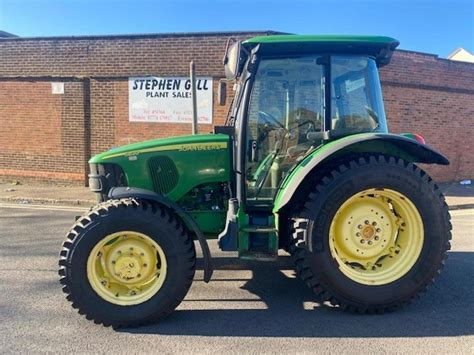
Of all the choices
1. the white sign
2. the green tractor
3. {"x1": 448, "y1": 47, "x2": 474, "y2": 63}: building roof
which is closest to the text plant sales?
the white sign

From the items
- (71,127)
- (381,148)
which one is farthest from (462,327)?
(71,127)

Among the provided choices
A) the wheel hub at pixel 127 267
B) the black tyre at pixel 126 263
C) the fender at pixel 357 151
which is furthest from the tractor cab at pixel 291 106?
the wheel hub at pixel 127 267

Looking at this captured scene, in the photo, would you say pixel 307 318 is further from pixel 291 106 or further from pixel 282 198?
pixel 291 106

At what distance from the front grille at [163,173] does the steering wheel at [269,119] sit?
0.92 meters

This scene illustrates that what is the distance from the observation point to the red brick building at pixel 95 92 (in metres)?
10.1

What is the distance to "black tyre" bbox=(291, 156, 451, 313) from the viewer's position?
130 inches

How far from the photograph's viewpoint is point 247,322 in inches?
130

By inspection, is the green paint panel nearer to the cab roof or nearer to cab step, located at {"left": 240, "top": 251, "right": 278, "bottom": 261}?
cab step, located at {"left": 240, "top": 251, "right": 278, "bottom": 261}

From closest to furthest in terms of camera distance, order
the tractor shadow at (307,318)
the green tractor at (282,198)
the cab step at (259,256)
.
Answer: the tractor shadow at (307,318)
the green tractor at (282,198)
the cab step at (259,256)

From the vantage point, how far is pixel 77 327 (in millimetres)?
3205

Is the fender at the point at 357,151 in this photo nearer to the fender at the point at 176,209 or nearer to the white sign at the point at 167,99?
the fender at the point at 176,209

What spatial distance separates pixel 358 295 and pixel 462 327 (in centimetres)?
84

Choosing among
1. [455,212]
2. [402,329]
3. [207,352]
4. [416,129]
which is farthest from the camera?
[416,129]

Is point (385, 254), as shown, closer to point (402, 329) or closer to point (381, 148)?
point (402, 329)
